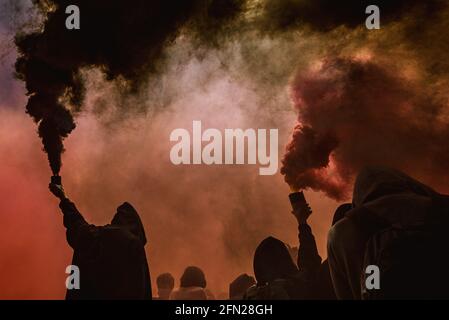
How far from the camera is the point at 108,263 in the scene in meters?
7.94

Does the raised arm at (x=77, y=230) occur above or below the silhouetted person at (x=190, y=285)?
above

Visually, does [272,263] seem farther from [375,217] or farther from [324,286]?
[375,217]

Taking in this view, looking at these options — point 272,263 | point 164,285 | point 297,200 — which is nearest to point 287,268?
point 272,263

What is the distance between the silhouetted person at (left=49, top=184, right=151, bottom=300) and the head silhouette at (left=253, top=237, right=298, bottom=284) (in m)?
2.46

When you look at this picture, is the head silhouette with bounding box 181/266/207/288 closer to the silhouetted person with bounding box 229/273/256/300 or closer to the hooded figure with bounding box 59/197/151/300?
the silhouetted person with bounding box 229/273/256/300

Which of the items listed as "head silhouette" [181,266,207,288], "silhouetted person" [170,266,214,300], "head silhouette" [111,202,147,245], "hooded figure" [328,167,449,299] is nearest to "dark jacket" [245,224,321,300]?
"hooded figure" [328,167,449,299]

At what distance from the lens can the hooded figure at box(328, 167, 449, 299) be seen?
601 centimetres

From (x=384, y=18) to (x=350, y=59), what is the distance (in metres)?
1.46

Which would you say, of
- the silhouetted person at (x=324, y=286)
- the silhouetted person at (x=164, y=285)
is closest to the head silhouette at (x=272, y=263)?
the silhouetted person at (x=324, y=286)

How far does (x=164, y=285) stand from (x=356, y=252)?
39.8 ft

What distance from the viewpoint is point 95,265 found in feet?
26.1

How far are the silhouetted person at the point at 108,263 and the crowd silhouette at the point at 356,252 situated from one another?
0.05 ft

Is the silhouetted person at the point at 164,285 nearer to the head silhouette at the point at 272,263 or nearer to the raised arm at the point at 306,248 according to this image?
the raised arm at the point at 306,248

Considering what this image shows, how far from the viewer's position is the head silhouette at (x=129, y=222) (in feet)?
28.8
